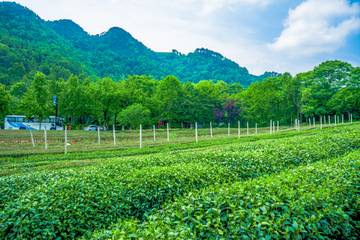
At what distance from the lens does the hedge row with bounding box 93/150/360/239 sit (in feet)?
9.50

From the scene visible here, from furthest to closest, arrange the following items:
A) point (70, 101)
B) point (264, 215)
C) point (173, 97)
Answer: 1. point (173, 97)
2. point (70, 101)
3. point (264, 215)

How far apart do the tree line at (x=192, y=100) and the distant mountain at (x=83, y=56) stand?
115 feet

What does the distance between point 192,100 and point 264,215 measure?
156 ft

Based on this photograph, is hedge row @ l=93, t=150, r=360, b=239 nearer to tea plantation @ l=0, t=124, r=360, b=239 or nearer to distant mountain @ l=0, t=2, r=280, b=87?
tea plantation @ l=0, t=124, r=360, b=239

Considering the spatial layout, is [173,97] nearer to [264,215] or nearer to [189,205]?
[189,205]

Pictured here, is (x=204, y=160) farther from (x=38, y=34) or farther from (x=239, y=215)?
(x=38, y=34)

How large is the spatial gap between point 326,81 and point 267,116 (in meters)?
14.4

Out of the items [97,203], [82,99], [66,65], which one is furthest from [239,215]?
[66,65]

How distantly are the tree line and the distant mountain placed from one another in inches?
1382

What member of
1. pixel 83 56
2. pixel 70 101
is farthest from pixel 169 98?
pixel 83 56

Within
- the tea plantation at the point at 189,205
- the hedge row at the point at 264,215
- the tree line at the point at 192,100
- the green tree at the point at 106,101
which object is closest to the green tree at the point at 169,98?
the tree line at the point at 192,100

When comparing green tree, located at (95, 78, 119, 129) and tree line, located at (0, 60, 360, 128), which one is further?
green tree, located at (95, 78, 119, 129)

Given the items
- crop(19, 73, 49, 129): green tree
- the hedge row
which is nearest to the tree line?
crop(19, 73, 49, 129): green tree

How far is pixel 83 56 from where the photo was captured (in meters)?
120
